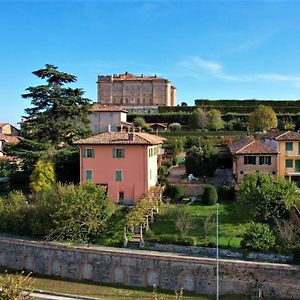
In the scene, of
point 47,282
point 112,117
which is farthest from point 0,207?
point 112,117

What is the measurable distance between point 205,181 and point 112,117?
26978 mm

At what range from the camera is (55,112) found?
156 feet

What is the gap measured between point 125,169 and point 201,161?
35.4 feet

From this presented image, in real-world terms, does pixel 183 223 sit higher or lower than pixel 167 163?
lower

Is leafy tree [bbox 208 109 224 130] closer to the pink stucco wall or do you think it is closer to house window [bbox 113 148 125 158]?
the pink stucco wall

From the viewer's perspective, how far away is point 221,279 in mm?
27516

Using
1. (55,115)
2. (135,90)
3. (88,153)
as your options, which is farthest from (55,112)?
(135,90)

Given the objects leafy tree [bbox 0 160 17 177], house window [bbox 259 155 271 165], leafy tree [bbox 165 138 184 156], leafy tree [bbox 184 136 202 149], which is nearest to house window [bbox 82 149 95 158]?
leafy tree [bbox 0 160 17 177]

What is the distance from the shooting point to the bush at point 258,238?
94.1ft

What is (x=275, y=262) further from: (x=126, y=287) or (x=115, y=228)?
(x=115, y=228)

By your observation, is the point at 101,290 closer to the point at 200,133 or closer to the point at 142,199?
the point at 142,199

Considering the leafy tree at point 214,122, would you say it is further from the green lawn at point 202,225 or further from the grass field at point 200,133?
the green lawn at point 202,225

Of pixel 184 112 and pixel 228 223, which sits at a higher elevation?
pixel 184 112

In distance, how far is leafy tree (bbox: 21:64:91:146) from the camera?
47.1 metres
